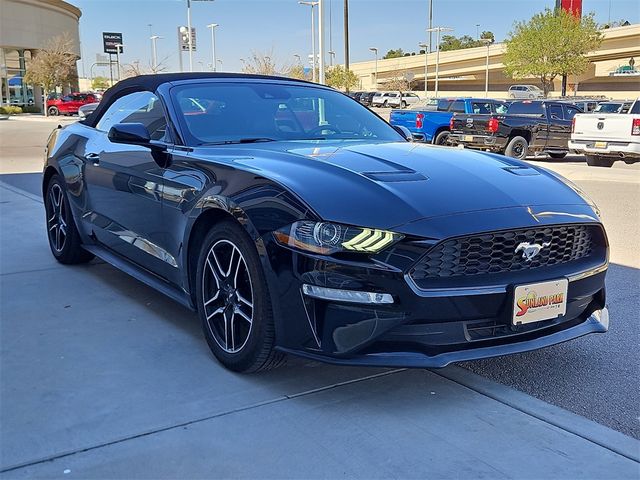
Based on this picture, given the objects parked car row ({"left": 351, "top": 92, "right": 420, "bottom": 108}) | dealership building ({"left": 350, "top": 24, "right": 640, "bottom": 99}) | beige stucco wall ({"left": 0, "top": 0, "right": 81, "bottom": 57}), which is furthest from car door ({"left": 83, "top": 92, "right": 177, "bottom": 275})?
dealership building ({"left": 350, "top": 24, "right": 640, "bottom": 99})

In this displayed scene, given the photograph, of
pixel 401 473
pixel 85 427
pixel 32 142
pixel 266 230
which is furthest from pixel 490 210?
pixel 32 142

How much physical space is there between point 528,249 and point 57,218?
4.25 meters

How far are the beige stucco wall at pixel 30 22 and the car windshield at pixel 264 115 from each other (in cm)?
5942

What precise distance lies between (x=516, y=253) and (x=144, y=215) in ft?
7.57

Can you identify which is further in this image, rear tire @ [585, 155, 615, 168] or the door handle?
rear tire @ [585, 155, 615, 168]

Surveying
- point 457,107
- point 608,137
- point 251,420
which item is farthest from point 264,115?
point 457,107

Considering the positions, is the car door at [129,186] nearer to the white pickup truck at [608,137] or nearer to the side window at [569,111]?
the white pickup truck at [608,137]

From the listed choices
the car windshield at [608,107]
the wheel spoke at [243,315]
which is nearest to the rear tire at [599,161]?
the car windshield at [608,107]

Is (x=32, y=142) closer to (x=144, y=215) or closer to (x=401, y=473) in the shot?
(x=144, y=215)

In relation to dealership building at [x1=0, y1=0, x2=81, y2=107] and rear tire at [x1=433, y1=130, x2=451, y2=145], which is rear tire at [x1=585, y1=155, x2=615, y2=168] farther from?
dealership building at [x1=0, y1=0, x2=81, y2=107]

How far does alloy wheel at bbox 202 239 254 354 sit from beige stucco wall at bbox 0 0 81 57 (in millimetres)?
60541

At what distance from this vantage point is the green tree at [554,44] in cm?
4856

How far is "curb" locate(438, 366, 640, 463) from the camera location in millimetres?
2832

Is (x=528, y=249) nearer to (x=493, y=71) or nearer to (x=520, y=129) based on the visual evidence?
(x=520, y=129)
